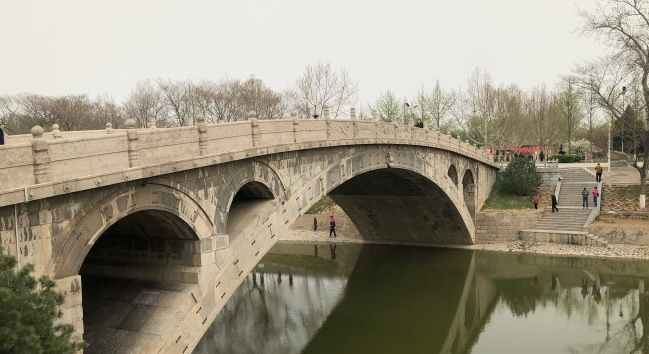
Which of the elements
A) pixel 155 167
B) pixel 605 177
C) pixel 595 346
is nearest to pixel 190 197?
pixel 155 167

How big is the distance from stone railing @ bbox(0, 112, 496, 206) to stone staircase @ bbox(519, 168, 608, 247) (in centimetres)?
1609

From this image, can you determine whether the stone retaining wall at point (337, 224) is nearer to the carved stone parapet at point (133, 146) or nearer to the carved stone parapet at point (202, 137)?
the carved stone parapet at point (202, 137)

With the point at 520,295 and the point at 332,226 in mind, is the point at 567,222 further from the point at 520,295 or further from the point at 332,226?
the point at 332,226

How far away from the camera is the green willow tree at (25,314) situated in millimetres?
5148

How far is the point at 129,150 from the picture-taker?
30.1ft

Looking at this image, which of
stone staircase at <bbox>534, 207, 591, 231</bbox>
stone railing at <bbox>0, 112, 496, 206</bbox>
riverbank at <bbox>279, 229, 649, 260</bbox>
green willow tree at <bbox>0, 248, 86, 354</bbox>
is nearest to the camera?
green willow tree at <bbox>0, 248, 86, 354</bbox>

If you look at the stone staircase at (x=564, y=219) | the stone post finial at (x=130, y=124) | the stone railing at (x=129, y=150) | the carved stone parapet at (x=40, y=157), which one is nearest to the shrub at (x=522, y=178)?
the stone staircase at (x=564, y=219)

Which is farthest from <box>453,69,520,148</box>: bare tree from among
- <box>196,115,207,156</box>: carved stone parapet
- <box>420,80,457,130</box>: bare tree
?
<box>196,115,207,156</box>: carved stone parapet

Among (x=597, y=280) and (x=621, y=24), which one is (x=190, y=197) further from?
(x=621, y=24)

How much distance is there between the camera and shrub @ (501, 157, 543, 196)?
31281mm

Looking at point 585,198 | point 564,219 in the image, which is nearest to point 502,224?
point 564,219

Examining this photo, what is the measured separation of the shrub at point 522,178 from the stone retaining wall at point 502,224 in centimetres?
276

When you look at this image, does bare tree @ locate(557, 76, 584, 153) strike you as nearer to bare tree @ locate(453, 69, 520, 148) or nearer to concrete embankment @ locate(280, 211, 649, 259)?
bare tree @ locate(453, 69, 520, 148)

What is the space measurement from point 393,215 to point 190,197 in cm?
2126
